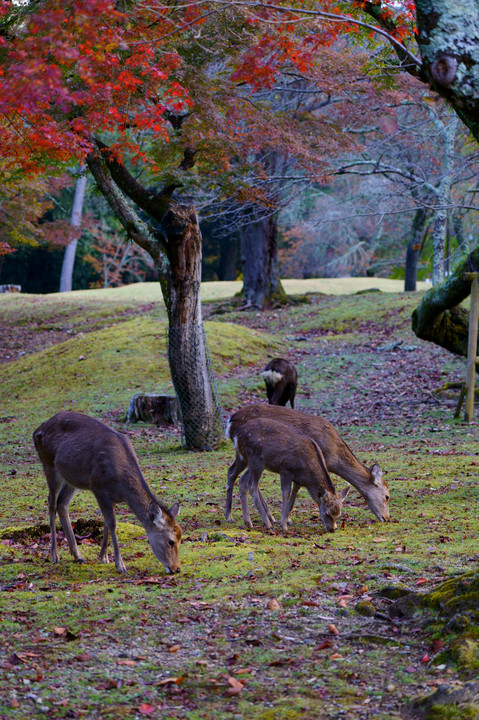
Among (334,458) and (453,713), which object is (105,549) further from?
(453,713)

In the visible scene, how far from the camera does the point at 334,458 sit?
8.38 metres

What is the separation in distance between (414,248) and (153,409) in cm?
1883

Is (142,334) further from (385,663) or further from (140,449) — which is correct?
(385,663)

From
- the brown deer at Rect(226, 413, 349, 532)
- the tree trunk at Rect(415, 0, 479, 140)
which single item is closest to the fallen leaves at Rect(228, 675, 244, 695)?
the tree trunk at Rect(415, 0, 479, 140)

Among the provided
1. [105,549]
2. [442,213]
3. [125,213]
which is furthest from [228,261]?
[105,549]

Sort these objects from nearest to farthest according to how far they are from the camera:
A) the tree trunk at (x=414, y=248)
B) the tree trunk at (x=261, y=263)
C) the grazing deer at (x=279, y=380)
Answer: the grazing deer at (x=279, y=380), the tree trunk at (x=261, y=263), the tree trunk at (x=414, y=248)

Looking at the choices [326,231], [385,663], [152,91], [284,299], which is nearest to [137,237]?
[152,91]

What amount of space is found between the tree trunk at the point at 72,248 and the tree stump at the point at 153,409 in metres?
29.4

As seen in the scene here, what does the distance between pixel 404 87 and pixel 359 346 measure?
7308 millimetres

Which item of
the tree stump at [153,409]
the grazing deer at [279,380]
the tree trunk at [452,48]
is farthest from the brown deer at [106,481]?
the tree stump at [153,409]

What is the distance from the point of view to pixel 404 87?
19328 millimetres

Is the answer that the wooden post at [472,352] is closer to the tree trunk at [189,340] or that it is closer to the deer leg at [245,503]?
the tree trunk at [189,340]

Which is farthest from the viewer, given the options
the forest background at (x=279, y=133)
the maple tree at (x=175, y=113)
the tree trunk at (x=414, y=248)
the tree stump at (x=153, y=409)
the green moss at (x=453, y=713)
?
the tree trunk at (x=414, y=248)

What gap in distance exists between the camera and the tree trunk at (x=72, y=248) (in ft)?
143
